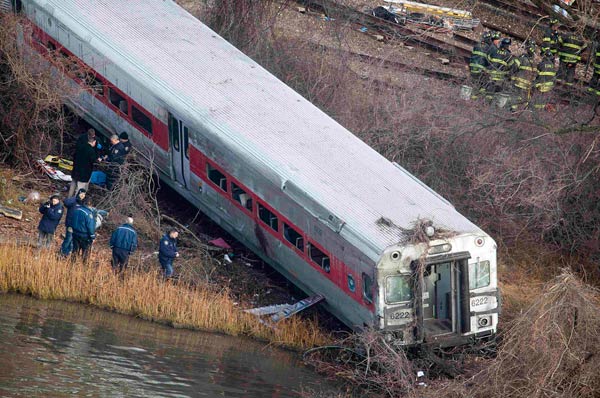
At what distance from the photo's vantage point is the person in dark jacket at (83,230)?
18.6m

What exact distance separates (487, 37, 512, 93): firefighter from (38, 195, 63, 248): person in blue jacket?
965 cm

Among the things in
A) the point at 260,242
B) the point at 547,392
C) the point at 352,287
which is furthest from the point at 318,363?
the point at 547,392

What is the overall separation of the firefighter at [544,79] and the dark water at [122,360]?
9004mm

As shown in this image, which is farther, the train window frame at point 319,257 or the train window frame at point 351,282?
the train window frame at point 319,257

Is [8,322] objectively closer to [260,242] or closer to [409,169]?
[260,242]

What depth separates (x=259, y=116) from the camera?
19953mm

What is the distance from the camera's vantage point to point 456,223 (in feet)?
58.4

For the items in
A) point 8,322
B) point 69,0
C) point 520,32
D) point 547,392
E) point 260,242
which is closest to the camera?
point 547,392

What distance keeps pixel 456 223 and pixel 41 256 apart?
610 centimetres

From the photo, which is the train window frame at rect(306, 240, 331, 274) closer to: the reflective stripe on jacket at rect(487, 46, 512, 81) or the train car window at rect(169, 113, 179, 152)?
the train car window at rect(169, 113, 179, 152)

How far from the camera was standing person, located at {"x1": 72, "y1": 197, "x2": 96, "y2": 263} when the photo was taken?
1859cm

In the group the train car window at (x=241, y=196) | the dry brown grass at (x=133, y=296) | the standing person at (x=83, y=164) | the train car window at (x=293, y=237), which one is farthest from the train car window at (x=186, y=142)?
the dry brown grass at (x=133, y=296)

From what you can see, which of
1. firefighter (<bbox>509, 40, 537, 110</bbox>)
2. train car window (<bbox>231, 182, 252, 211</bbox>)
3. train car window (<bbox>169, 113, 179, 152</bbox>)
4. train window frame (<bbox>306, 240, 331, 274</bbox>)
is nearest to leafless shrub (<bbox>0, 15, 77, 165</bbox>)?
train car window (<bbox>169, 113, 179, 152</bbox>)

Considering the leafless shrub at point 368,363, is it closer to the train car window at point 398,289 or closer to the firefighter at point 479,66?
the train car window at point 398,289
